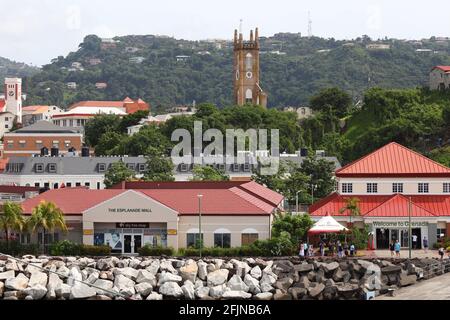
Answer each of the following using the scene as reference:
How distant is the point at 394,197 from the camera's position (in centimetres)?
7200

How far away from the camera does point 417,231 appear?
69.6 m

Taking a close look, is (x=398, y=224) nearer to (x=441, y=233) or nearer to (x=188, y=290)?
(x=441, y=233)

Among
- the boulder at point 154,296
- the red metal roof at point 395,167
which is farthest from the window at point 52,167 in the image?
the boulder at point 154,296

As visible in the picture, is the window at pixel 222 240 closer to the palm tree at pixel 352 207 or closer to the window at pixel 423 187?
the palm tree at pixel 352 207

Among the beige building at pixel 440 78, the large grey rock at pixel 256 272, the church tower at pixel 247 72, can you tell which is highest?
the church tower at pixel 247 72

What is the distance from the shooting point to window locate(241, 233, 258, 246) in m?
68.6

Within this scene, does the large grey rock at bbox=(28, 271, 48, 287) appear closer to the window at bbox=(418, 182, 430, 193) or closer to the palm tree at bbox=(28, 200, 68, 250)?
the palm tree at bbox=(28, 200, 68, 250)

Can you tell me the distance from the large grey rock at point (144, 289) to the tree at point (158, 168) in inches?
1485

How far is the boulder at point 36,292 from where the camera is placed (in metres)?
57.3

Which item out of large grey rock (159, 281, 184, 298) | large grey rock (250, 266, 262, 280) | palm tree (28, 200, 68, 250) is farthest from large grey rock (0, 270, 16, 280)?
large grey rock (250, 266, 262, 280)

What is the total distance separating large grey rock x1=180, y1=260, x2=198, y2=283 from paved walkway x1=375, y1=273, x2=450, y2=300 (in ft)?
32.7

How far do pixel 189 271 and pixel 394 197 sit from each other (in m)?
16.3

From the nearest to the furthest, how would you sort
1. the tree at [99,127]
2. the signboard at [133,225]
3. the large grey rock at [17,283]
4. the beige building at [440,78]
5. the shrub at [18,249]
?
the large grey rock at [17,283] → the shrub at [18,249] → the signboard at [133,225] → the beige building at [440,78] → the tree at [99,127]
